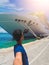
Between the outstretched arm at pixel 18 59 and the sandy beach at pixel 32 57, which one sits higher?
the outstretched arm at pixel 18 59

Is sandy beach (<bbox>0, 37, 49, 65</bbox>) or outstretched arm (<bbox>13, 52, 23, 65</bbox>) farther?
sandy beach (<bbox>0, 37, 49, 65</bbox>)

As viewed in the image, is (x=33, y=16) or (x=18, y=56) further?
(x=33, y=16)

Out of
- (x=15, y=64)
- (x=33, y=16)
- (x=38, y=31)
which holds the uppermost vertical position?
(x=15, y=64)

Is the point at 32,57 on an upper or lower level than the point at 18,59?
lower

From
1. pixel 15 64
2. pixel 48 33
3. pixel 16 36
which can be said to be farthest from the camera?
pixel 48 33

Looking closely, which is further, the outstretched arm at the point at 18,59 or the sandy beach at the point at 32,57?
the sandy beach at the point at 32,57

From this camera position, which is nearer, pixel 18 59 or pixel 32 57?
pixel 18 59

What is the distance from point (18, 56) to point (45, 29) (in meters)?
34.0

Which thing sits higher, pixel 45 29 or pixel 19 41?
pixel 19 41

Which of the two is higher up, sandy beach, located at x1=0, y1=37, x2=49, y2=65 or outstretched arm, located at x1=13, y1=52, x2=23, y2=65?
outstretched arm, located at x1=13, y1=52, x2=23, y2=65

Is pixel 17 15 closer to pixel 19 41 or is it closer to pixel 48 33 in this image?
pixel 48 33

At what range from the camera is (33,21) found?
3788 cm

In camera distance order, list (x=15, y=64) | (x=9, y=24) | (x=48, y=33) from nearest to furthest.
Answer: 1. (x=15, y=64)
2. (x=48, y=33)
3. (x=9, y=24)

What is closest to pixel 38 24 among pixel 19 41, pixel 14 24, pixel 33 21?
pixel 33 21
